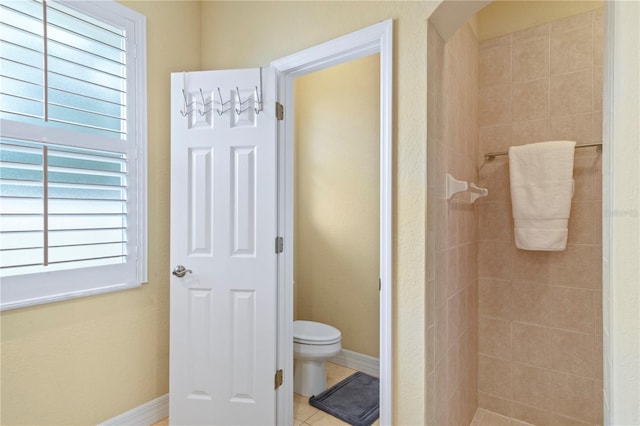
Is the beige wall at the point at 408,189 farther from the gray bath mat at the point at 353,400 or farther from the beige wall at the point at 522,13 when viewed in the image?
the beige wall at the point at 522,13

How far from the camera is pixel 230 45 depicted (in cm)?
211

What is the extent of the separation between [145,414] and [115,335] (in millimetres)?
516

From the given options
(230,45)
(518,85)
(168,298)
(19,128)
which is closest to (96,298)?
(168,298)

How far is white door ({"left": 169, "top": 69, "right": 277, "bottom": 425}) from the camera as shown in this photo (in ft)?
5.98

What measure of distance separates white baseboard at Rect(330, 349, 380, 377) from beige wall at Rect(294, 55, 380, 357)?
0.04 meters

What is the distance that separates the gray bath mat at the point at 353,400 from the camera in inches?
→ 80.6

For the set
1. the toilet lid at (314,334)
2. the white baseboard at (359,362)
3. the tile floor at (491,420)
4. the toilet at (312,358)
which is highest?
the toilet lid at (314,334)

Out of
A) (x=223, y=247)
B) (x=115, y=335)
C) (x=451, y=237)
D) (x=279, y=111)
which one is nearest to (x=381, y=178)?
(x=451, y=237)

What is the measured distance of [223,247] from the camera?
1858 mm

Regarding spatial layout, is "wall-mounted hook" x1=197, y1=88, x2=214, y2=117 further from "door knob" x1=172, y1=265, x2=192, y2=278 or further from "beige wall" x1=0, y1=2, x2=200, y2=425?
"door knob" x1=172, y1=265, x2=192, y2=278

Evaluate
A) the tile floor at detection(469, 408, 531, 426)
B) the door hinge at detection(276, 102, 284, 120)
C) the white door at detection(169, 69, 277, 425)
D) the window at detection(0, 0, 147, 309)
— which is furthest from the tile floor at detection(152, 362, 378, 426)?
the door hinge at detection(276, 102, 284, 120)

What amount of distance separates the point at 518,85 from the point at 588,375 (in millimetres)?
1727

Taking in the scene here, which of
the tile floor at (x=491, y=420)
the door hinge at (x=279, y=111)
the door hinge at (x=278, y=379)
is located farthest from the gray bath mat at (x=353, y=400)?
the door hinge at (x=279, y=111)

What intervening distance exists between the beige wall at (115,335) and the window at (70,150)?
78 millimetres
